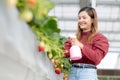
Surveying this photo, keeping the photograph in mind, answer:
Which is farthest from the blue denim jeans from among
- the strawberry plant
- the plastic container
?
the strawberry plant

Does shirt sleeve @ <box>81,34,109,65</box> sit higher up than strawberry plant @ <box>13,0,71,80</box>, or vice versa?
strawberry plant @ <box>13,0,71,80</box>

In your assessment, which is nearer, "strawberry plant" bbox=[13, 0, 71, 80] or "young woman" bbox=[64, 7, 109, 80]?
"strawberry plant" bbox=[13, 0, 71, 80]

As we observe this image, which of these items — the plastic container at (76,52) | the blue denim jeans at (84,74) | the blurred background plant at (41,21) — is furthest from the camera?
the blue denim jeans at (84,74)

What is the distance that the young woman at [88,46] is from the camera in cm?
263

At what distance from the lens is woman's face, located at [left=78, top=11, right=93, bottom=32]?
2.77 m

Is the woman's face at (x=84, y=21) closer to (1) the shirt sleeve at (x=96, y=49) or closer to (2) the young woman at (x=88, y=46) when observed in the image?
(2) the young woman at (x=88, y=46)

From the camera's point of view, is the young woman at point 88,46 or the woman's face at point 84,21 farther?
the woman's face at point 84,21

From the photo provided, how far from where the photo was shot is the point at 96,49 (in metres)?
2.66

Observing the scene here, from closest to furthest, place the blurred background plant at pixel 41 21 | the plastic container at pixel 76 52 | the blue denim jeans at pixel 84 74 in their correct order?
1. the blurred background plant at pixel 41 21
2. the plastic container at pixel 76 52
3. the blue denim jeans at pixel 84 74

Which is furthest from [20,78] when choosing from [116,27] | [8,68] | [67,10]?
[116,27]

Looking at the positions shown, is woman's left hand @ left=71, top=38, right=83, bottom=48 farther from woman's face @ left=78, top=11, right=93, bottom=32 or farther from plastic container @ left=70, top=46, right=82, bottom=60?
woman's face @ left=78, top=11, right=93, bottom=32

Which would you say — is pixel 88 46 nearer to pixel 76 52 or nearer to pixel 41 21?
pixel 76 52

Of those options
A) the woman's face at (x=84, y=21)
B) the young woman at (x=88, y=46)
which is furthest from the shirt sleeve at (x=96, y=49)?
the woman's face at (x=84, y=21)

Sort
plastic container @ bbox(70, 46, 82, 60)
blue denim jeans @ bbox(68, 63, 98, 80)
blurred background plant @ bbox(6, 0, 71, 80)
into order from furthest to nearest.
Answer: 1. blue denim jeans @ bbox(68, 63, 98, 80)
2. plastic container @ bbox(70, 46, 82, 60)
3. blurred background plant @ bbox(6, 0, 71, 80)
